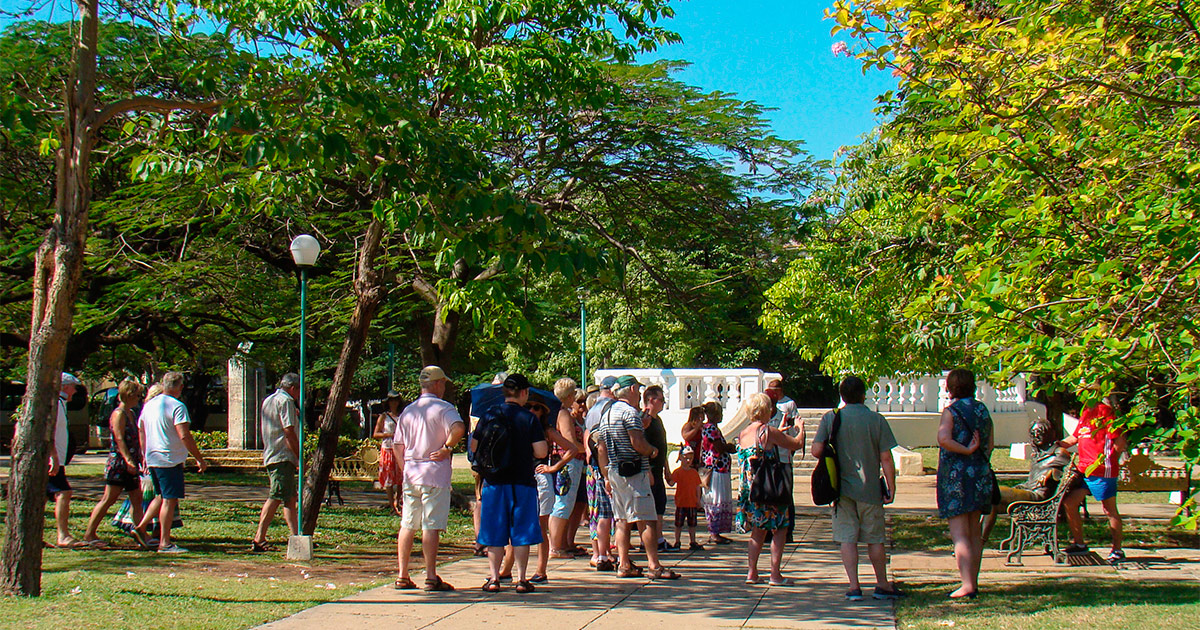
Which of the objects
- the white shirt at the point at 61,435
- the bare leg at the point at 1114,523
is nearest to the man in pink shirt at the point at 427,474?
the white shirt at the point at 61,435

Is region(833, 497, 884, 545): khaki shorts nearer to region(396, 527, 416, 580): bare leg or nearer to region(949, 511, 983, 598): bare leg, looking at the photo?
region(949, 511, 983, 598): bare leg

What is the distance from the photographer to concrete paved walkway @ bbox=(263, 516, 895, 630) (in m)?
6.91

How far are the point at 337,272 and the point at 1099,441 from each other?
8.81m

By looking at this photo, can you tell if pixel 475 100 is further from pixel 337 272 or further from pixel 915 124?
pixel 915 124

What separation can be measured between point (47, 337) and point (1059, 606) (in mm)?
7321

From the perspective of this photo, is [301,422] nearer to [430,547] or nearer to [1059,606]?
[430,547]

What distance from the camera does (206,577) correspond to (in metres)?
8.45

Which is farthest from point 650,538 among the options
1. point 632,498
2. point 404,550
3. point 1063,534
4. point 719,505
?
point 1063,534

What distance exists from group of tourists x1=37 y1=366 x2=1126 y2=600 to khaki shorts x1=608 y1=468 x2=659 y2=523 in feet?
0.04

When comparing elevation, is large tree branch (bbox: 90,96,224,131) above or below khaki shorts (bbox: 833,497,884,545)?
above

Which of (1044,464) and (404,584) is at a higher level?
(1044,464)

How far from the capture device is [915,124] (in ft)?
33.7

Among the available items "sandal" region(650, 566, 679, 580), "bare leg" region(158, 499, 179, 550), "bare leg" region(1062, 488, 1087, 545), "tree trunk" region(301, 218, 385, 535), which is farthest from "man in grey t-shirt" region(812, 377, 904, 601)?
"bare leg" region(158, 499, 179, 550)

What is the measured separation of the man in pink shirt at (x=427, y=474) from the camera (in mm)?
7996
